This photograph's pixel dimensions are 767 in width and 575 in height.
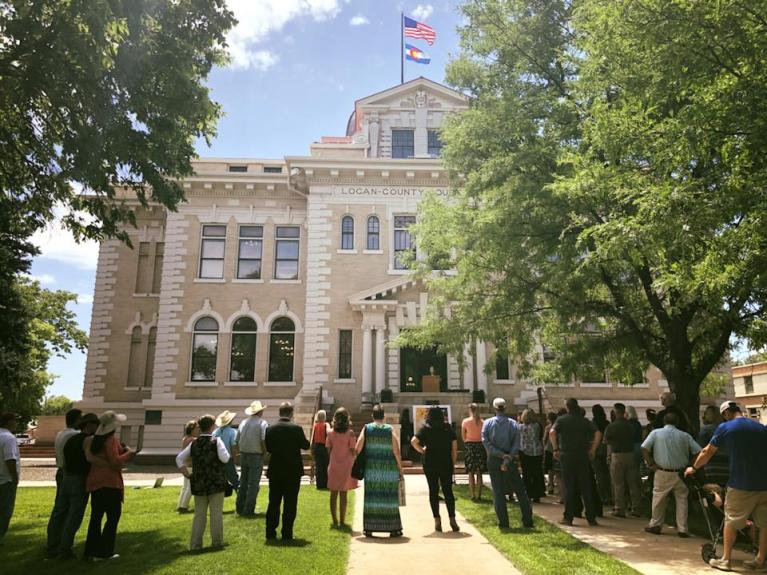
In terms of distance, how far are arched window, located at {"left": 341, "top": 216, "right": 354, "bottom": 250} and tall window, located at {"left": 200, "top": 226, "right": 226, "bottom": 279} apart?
576cm

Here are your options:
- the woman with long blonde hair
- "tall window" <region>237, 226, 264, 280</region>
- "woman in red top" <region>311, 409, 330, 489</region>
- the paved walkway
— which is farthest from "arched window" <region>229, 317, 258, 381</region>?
the paved walkway

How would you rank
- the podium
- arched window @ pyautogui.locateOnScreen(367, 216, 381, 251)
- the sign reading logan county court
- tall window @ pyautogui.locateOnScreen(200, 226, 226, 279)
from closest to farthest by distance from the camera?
1. the podium
2. arched window @ pyautogui.locateOnScreen(367, 216, 381, 251)
3. the sign reading logan county court
4. tall window @ pyautogui.locateOnScreen(200, 226, 226, 279)

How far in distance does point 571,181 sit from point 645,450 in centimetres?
431

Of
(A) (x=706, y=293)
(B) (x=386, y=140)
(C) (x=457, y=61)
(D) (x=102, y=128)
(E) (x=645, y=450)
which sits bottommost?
(E) (x=645, y=450)

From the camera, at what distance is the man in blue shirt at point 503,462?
8641mm

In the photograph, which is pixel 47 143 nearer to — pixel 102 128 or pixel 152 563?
pixel 102 128

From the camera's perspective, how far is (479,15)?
12.9 metres

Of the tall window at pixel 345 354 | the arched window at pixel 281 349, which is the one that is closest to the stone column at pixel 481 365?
the tall window at pixel 345 354

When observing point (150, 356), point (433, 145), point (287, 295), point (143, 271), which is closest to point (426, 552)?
point (287, 295)

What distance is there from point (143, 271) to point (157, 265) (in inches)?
29.2

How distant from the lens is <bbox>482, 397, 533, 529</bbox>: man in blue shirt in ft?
28.3

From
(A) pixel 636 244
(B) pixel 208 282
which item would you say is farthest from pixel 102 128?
(B) pixel 208 282

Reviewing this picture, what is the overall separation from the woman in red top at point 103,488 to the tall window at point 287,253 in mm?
19533

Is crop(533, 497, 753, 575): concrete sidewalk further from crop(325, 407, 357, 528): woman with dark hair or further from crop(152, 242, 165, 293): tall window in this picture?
crop(152, 242, 165, 293): tall window
